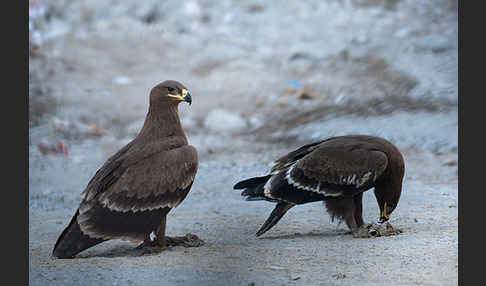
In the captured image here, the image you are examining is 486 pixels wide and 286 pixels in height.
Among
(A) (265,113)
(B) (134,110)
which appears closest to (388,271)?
(A) (265,113)

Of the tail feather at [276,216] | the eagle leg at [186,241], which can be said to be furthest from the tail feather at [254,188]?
the eagle leg at [186,241]

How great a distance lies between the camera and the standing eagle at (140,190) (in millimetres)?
4215

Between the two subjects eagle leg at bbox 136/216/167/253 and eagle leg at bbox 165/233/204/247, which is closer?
eagle leg at bbox 136/216/167/253

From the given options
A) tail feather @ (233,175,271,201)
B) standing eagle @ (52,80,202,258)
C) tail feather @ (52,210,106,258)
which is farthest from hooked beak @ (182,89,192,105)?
tail feather @ (52,210,106,258)

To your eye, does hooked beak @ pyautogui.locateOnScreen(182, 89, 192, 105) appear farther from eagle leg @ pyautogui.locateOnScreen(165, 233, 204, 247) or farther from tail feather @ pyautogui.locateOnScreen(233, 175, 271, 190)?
eagle leg @ pyautogui.locateOnScreen(165, 233, 204, 247)

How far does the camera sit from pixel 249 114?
9633mm

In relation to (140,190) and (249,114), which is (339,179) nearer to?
(140,190)

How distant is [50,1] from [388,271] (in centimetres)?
1163

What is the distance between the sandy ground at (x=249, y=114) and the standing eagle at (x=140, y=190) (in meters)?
0.14

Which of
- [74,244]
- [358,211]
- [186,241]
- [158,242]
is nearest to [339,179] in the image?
[358,211]

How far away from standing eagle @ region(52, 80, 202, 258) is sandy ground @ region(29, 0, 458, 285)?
14cm

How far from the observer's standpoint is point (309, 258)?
13.6 ft

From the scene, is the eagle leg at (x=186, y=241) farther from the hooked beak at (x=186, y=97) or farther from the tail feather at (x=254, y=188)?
the hooked beak at (x=186, y=97)

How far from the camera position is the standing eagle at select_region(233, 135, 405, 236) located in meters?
4.62
